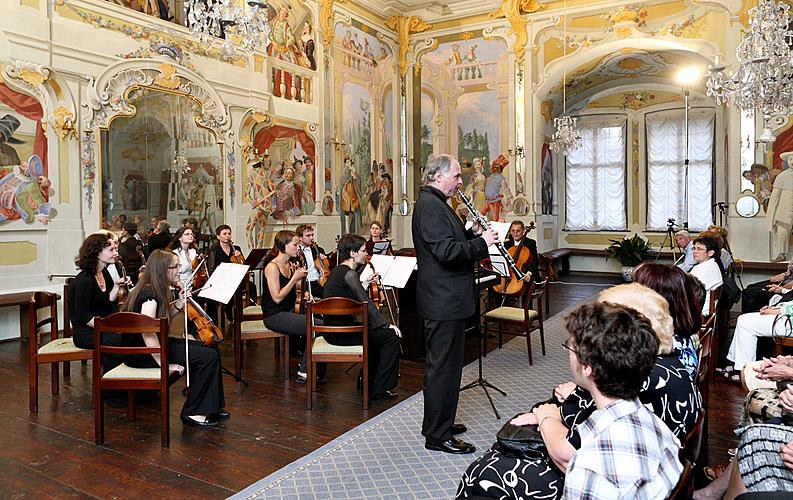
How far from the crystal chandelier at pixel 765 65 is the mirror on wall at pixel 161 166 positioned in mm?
7356

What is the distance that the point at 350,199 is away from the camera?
1297cm

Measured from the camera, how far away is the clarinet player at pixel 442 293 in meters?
3.73

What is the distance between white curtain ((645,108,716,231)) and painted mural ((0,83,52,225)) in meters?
14.2

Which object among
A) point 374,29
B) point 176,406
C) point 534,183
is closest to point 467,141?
point 534,183

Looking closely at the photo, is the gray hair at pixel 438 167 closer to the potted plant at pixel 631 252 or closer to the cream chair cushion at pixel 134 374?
the cream chair cushion at pixel 134 374

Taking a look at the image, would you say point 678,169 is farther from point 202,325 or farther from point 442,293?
point 202,325

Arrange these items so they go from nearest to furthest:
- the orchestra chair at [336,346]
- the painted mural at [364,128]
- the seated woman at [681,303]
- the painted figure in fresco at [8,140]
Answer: the seated woman at [681,303]
the orchestra chair at [336,346]
the painted figure in fresco at [8,140]
the painted mural at [364,128]

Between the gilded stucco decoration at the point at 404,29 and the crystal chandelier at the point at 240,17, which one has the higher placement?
the gilded stucco decoration at the point at 404,29

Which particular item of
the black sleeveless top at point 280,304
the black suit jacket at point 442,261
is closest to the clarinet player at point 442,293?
the black suit jacket at point 442,261

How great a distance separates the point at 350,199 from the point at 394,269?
25.0ft

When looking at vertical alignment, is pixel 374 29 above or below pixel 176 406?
above

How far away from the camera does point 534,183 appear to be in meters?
13.7

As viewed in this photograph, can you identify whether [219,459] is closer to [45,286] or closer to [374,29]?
[45,286]

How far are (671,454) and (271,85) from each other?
10.2 m
